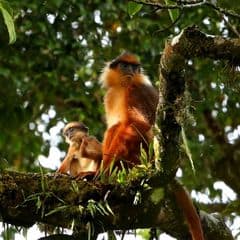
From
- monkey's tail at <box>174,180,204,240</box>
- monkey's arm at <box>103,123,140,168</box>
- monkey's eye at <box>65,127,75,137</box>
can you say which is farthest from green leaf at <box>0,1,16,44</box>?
monkey's eye at <box>65,127,75,137</box>

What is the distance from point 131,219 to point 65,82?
400cm

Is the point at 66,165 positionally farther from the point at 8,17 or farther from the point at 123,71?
the point at 8,17

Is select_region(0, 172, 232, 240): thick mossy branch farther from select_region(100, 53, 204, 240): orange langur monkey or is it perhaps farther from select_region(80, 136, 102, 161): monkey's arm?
select_region(80, 136, 102, 161): monkey's arm

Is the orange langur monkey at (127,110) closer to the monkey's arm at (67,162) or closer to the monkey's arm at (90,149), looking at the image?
the monkey's arm at (90,149)

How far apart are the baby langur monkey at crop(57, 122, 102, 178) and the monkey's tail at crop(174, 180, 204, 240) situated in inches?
46.1

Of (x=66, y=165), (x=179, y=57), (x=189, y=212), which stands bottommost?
(x=189, y=212)

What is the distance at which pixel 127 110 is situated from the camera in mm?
5414

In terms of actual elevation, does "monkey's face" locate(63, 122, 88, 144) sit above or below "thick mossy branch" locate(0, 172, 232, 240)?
above

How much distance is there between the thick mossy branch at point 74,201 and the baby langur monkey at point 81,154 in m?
1.38

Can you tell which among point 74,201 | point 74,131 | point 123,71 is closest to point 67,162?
point 74,131

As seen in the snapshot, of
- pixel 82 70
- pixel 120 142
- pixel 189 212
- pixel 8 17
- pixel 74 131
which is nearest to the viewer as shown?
pixel 8 17

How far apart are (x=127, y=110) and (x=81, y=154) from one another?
1.62 feet

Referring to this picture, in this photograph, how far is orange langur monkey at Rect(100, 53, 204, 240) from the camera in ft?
16.8

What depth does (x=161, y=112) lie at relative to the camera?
338 centimetres
